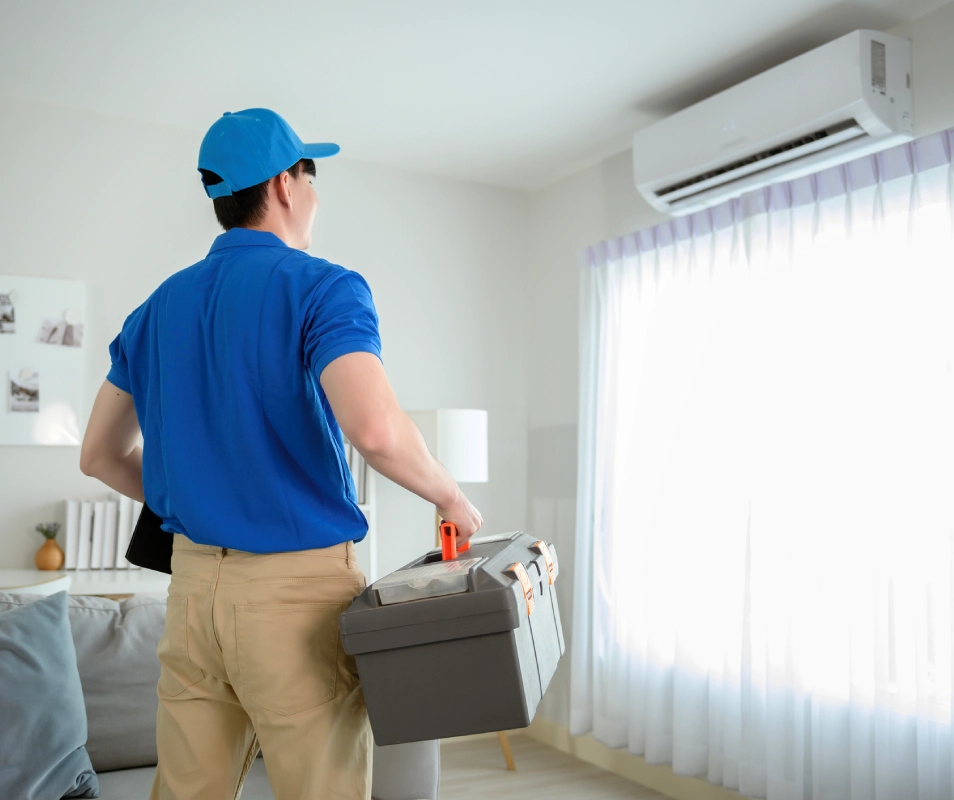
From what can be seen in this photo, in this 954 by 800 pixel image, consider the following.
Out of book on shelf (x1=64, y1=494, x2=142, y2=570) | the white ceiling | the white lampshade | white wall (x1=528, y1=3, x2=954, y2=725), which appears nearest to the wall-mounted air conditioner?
the white ceiling

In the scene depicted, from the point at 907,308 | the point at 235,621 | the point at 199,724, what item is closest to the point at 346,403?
the point at 235,621

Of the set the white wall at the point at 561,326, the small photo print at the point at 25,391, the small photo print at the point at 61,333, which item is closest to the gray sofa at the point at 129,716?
the small photo print at the point at 25,391

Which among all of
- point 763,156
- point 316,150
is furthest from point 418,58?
point 316,150

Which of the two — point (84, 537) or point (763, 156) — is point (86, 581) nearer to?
point (84, 537)

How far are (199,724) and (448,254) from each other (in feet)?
10.7

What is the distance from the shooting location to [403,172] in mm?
4145

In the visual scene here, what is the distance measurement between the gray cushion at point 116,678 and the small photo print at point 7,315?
1.53m

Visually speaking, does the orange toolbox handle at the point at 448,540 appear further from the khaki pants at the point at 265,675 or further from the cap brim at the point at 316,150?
the cap brim at the point at 316,150

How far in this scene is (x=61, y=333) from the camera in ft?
11.2

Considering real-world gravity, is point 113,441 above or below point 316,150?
below

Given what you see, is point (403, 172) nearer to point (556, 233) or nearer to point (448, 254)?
point (448, 254)

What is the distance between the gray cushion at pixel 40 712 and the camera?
1829 millimetres

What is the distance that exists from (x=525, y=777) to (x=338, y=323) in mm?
2911

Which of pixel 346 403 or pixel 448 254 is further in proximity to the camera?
pixel 448 254
